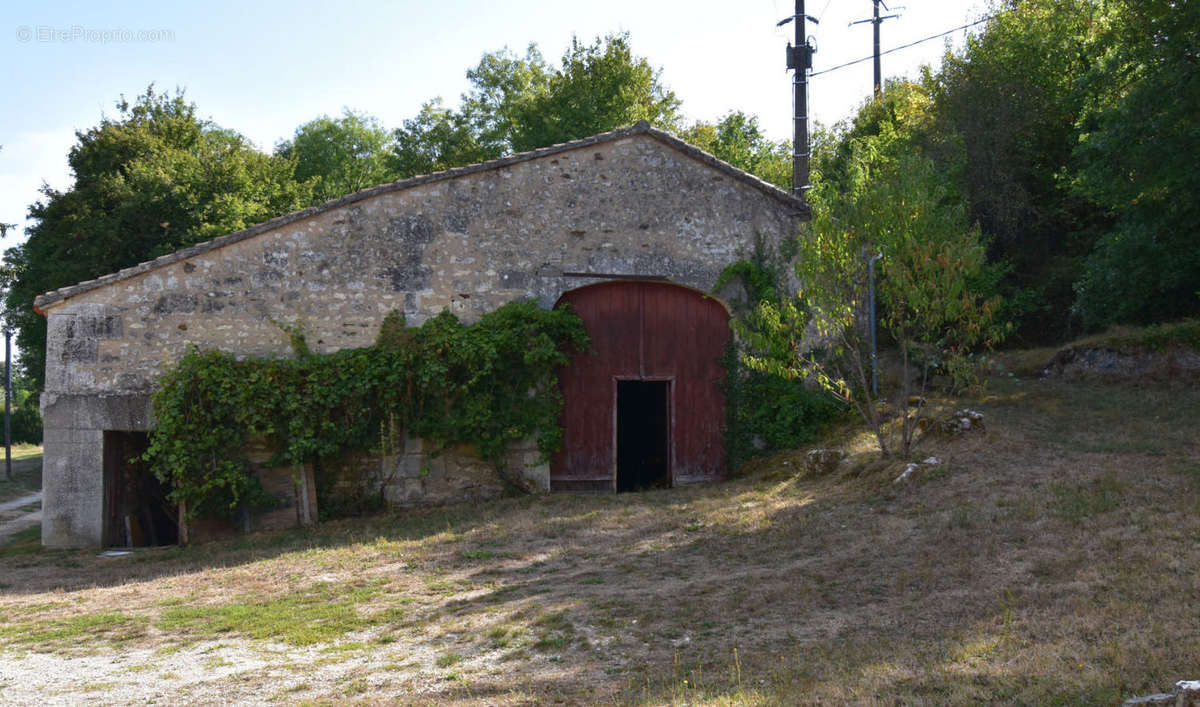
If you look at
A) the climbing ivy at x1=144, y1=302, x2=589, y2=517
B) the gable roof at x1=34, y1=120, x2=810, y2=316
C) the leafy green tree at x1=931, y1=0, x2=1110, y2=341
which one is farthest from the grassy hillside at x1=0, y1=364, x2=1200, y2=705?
the leafy green tree at x1=931, y1=0, x2=1110, y2=341

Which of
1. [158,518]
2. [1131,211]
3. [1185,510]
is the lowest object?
[158,518]

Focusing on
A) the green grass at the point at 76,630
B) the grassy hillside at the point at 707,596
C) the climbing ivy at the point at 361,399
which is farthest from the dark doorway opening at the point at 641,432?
the green grass at the point at 76,630

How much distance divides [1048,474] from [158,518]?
12.5m

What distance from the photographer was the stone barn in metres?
10.6

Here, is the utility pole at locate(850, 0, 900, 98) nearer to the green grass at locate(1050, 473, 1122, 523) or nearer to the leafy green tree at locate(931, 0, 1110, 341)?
the leafy green tree at locate(931, 0, 1110, 341)

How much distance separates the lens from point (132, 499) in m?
12.0

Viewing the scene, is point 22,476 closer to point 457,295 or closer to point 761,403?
point 457,295

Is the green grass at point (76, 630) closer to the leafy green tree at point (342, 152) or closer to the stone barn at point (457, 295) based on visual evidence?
the stone barn at point (457, 295)

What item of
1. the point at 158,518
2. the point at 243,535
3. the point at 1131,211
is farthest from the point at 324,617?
the point at 1131,211

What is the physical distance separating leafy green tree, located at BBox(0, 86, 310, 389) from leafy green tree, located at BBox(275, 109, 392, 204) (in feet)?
39.7

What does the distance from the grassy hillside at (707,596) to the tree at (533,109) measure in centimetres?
1929

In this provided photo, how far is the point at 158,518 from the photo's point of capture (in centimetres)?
1308

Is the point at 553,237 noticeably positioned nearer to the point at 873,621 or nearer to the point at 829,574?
the point at 829,574

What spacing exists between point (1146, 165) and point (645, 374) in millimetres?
8151
